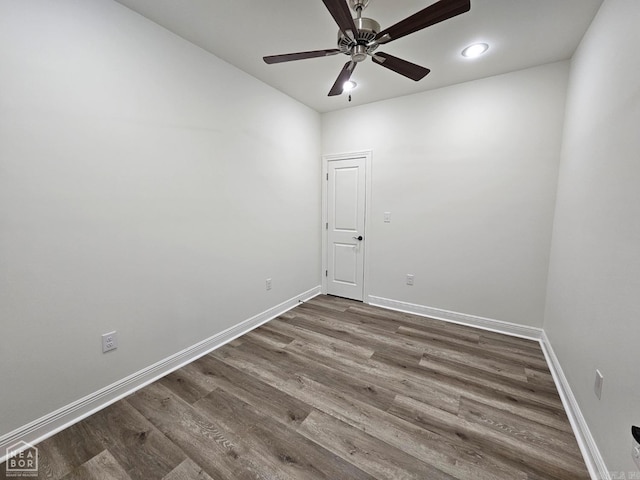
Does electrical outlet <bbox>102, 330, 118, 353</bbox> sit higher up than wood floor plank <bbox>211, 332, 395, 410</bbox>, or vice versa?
electrical outlet <bbox>102, 330, 118, 353</bbox>

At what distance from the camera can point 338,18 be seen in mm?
1343

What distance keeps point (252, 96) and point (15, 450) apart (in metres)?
3.09

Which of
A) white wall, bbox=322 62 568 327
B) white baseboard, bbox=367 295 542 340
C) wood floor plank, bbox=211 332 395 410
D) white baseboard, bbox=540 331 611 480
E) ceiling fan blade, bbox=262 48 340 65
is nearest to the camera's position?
white baseboard, bbox=540 331 611 480

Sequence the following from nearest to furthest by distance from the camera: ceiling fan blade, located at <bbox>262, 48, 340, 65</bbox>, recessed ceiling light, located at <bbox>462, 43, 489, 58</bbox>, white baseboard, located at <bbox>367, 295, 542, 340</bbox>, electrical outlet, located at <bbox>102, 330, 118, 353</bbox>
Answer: ceiling fan blade, located at <bbox>262, 48, 340, 65</bbox> < electrical outlet, located at <bbox>102, 330, 118, 353</bbox> < recessed ceiling light, located at <bbox>462, 43, 489, 58</bbox> < white baseboard, located at <bbox>367, 295, 542, 340</bbox>

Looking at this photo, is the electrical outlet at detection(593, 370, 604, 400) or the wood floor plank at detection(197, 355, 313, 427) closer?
the electrical outlet at detection(593, 370, 604, 400)

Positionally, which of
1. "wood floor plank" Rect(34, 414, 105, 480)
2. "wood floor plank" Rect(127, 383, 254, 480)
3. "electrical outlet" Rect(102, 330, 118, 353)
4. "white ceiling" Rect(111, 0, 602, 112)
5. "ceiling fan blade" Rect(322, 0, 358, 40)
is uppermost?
"white ceiling" Rect(111, 0, 602, 112)

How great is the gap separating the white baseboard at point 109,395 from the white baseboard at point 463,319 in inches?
70.2

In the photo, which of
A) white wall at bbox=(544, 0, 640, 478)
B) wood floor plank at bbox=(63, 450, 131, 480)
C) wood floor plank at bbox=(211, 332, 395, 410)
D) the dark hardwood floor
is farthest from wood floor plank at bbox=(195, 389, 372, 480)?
white wall at bbox=(544, 0, 640, 478)

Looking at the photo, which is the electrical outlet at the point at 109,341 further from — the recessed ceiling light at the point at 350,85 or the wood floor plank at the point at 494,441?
the recessed ceiling light at the point at 350,85

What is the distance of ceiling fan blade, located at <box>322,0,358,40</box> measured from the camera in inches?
48.4

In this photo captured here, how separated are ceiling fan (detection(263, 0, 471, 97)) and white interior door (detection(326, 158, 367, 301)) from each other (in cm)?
171

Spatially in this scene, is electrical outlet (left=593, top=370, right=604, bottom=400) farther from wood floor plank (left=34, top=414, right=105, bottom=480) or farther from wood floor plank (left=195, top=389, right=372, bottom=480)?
wood floor plank (left=34, top=414, right=105, bottom=480)

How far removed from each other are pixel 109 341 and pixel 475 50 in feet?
11.8

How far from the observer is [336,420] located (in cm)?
166
